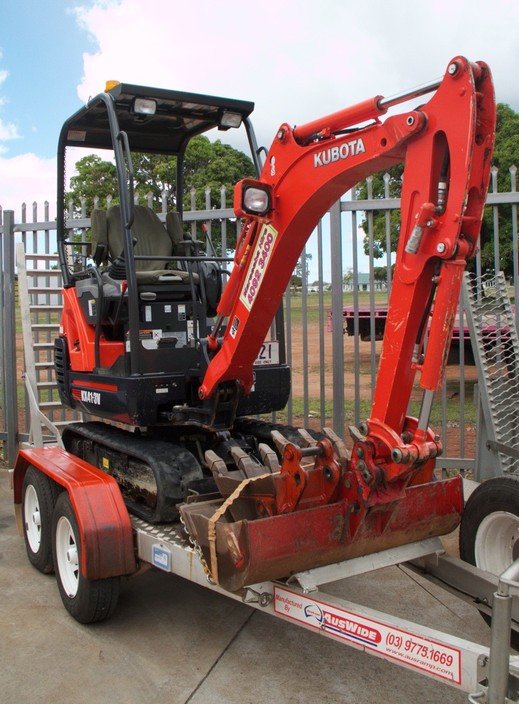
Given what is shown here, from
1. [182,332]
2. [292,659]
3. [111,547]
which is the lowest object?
[292,659]

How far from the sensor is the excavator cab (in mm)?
4520

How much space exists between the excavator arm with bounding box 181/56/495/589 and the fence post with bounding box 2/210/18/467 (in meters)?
5.15

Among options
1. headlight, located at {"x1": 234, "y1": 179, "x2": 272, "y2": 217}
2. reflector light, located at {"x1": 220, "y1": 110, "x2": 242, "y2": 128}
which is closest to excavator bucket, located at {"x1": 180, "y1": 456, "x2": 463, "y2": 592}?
headlight, located at {"x1": 234, "y1": 179, "x2": 272, "y2": 217}

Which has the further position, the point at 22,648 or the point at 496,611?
the point at 22,648

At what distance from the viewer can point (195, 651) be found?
3.94 m

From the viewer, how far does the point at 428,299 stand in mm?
3156

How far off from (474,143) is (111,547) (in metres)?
2.92

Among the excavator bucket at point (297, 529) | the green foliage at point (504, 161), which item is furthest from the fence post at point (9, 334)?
the green foliage at point (504, 161)

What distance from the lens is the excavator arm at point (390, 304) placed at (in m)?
3.01

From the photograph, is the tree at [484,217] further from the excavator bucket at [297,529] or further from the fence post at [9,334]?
the fence post at [9,334]

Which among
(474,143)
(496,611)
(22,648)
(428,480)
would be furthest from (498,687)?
(22,648)

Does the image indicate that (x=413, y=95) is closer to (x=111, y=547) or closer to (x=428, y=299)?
(x=428, y=299)

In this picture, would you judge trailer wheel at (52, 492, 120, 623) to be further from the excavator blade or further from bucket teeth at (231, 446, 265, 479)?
bucket teeth at (231, 446, 265, 479)

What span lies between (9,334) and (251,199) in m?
5.51
